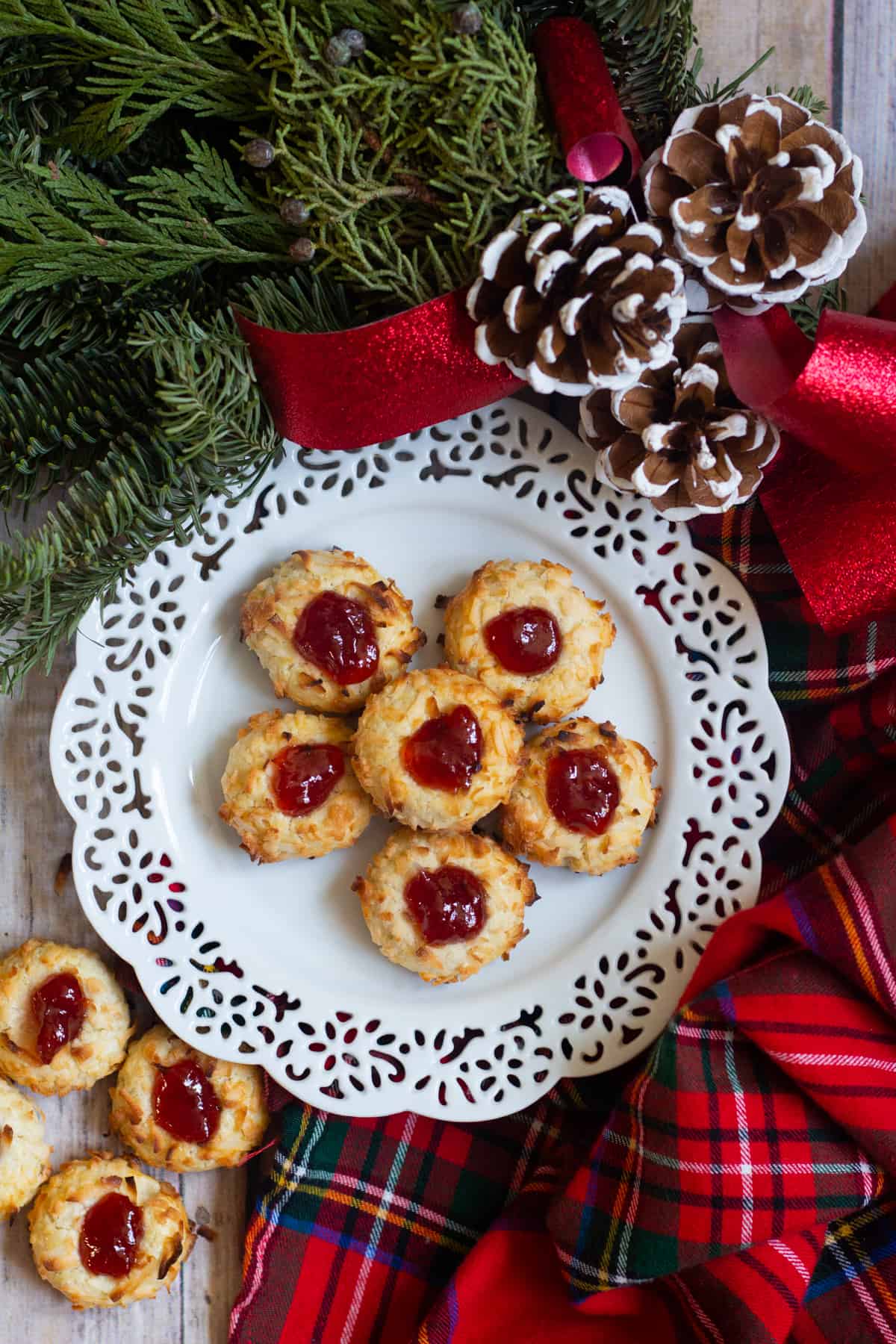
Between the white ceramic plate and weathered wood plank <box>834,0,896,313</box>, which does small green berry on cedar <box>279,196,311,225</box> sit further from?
weathered wood plank <box>834,0,896,313</box>

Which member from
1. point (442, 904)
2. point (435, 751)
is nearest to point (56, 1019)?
point (442, 904)

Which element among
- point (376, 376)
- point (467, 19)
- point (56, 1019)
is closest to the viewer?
point (467, 19)

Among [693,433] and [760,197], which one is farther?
[693,433]

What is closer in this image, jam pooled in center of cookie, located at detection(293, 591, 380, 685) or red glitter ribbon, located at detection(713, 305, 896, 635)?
red glitter ribbon, located at detection(713, 305, 896, 635)

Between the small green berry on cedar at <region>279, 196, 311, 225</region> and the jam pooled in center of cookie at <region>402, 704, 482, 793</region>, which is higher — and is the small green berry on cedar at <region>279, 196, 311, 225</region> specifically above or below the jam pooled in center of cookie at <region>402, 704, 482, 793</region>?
above

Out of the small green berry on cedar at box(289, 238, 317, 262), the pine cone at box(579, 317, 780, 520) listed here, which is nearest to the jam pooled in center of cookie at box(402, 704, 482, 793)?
the pine cone at box(579, 317, 780, 520)

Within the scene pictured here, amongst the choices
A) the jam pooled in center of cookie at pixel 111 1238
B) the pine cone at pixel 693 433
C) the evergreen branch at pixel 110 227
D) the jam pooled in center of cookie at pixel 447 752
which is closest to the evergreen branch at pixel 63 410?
the evergreen branch at pixel 110 227

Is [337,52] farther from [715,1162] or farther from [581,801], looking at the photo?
[715,1162]
